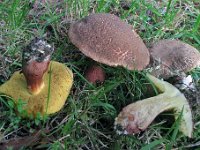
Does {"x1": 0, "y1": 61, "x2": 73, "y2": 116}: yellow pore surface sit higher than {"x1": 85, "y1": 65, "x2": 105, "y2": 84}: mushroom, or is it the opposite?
{"x1": 0, "y1": 61, "x2": 73, "y2": 116}: yellow pore surface

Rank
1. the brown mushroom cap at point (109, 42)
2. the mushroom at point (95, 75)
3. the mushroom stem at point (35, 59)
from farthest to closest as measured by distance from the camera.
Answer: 1. the mushroom at point (95, 75)
2. the brown mushroom cap at point (109, 42)
3. the mushroom stem at point (35, 59)

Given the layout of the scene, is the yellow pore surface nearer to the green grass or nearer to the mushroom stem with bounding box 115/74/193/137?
the green grass

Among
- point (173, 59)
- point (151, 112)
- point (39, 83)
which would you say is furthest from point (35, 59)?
point (173, 59)

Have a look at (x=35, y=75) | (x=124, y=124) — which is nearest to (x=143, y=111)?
(x=124, y=124)

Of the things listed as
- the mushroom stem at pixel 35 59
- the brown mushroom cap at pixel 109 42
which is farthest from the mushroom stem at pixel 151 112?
the mushroom stem at pixel 35 59

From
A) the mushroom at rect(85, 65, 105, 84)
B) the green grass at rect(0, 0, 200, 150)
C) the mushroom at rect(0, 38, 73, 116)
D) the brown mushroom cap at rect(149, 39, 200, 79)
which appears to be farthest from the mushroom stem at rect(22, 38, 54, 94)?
the brown mushroom cap at rect(149, 39, 200, 79)

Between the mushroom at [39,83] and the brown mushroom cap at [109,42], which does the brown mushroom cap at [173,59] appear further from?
the mushroom at [39,83]

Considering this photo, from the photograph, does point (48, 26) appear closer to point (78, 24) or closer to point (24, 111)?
point (78, 24)
